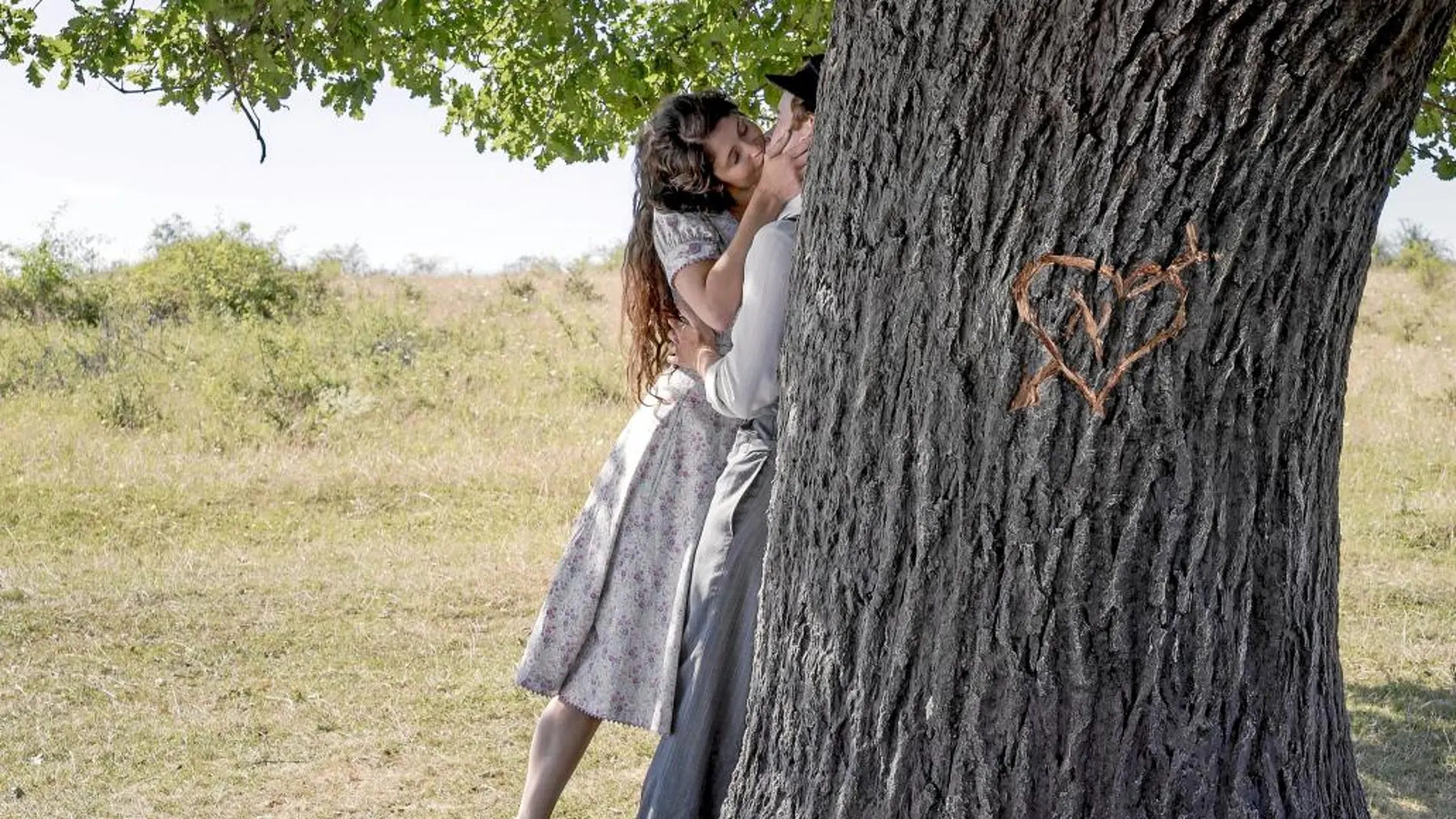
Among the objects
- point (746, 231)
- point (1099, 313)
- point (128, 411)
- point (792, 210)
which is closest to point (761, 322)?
point (792, 210)

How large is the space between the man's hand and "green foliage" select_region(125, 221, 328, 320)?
13.3m

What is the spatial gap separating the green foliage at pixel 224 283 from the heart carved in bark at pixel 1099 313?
580 inches

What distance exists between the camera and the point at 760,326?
2.94 m

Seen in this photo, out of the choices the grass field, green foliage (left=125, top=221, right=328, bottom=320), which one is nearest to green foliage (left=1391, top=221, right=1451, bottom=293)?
the grass field

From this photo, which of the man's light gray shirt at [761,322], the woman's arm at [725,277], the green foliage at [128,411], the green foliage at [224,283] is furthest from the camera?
the green foliage at [224,283]

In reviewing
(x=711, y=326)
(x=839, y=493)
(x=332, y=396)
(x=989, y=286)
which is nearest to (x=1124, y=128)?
(x=989, y=286)

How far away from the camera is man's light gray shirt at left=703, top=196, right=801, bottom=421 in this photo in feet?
9.58

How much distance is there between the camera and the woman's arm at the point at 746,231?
3.19m

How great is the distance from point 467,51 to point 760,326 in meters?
4.25

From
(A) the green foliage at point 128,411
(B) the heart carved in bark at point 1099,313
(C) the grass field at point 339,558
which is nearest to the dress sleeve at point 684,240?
(B) the heart carved in bark at point 1099,313

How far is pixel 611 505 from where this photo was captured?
3598 millimetres

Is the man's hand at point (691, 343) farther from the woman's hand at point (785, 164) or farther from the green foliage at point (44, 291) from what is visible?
the green foliage at point (44, 291)

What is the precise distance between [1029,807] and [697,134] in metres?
1.71

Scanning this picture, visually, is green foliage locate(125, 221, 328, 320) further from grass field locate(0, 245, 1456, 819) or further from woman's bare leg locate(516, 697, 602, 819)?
woman's bare leg locate(516, 697, 602, 819)
